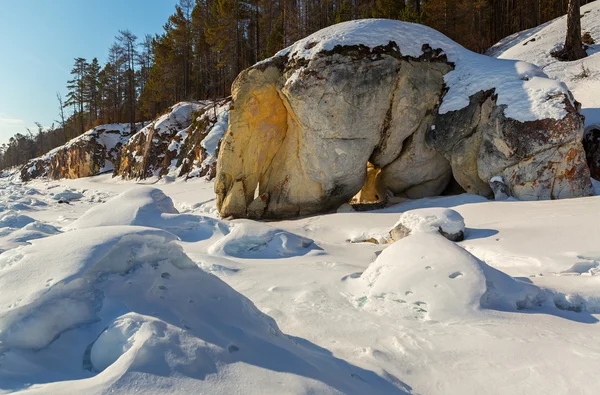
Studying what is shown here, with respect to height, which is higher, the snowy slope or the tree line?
the tree line

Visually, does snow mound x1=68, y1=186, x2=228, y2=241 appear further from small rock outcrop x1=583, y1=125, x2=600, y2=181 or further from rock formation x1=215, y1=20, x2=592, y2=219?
small rock outcrop x1=583, y1=125, x2=600, y2=181

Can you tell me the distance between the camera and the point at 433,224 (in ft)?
19.7

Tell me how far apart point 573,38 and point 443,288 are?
14079 millimetres

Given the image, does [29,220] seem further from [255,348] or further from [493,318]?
[493,318]

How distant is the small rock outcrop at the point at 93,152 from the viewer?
29.8 m

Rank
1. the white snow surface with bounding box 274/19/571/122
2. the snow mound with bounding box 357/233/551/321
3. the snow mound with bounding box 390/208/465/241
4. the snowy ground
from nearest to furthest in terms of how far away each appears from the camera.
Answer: the snowy ground
the snow mound with bounding box 357/233/551/321
the snow mound with bounding box 390/208/465/241
the white snow surface with bounding box 274/19/571/122

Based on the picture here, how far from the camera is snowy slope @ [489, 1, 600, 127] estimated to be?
10078 millimetres

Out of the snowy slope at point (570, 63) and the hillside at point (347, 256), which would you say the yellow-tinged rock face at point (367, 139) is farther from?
the snowy slope at point (570, 63)

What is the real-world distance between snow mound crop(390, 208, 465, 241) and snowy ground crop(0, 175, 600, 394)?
2.47 ft

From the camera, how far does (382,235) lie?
21.7 feet

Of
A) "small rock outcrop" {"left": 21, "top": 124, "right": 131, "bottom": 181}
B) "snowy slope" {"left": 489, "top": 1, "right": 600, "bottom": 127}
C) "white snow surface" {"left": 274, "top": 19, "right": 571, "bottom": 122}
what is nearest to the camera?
"white snow surface" {"left": 274, "top": 19, "right": 571, "bottom": 122}

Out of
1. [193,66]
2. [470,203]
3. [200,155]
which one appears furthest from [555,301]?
[193,66]

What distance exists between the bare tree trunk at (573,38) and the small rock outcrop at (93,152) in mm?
30306

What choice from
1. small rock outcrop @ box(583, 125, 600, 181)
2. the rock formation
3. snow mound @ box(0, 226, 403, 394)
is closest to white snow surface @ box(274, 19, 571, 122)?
the rock formation
